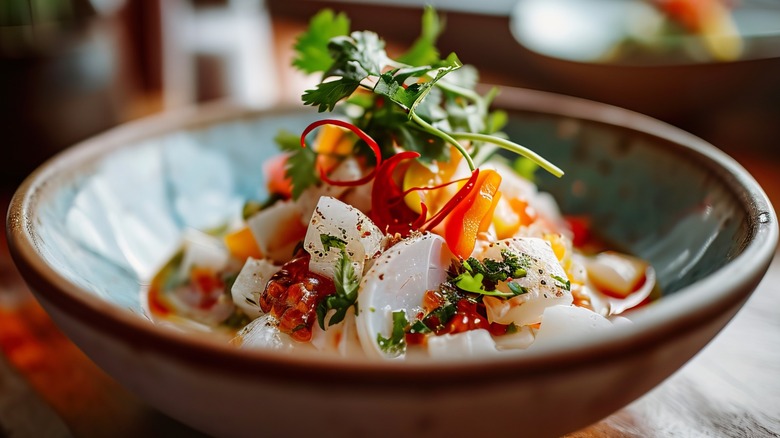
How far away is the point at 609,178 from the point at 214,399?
4.22ft

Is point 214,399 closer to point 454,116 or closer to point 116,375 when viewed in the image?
point 116,375

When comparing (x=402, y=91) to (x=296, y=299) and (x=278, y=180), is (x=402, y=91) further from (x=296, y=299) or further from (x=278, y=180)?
(x=278, y=180)

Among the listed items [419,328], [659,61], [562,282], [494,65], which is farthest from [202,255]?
[494,65]

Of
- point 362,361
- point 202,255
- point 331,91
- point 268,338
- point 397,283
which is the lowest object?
point 202,255

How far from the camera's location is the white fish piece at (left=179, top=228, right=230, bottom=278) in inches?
61.4

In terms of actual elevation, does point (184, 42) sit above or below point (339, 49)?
below

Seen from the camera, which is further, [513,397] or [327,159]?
[327,159]

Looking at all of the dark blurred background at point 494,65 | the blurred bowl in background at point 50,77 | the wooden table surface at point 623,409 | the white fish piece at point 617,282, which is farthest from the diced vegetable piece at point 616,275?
the blurred bowl in background at point 50,77

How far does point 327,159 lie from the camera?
143 centimetres

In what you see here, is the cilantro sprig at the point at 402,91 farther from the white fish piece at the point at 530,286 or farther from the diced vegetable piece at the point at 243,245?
the diced vegetable piece at the point at 243,245

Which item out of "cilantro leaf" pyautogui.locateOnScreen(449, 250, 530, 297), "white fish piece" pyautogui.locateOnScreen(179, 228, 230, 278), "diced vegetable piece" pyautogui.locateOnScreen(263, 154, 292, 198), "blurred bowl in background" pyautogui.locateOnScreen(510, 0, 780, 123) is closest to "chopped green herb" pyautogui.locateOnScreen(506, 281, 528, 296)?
"cilantro leaf" pyautogui.locateOnScreen(449, 250, 530, 297)

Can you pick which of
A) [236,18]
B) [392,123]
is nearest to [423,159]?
[392,123]

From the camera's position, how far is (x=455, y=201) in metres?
1.17

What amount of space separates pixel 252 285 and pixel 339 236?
0.25m
